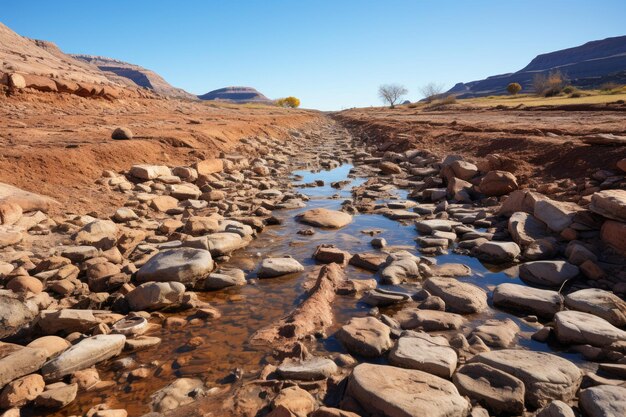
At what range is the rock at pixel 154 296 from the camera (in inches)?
149

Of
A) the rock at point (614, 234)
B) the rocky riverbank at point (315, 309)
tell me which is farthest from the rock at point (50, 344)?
the rock at point (614, 234)

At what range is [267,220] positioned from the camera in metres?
6.93

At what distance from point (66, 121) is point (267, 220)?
9.30 metres

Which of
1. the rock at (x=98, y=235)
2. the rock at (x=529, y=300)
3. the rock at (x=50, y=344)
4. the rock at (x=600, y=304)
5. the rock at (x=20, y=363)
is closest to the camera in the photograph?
the rock at (x=20, y=363)

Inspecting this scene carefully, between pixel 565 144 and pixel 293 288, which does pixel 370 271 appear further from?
pixel 565 144

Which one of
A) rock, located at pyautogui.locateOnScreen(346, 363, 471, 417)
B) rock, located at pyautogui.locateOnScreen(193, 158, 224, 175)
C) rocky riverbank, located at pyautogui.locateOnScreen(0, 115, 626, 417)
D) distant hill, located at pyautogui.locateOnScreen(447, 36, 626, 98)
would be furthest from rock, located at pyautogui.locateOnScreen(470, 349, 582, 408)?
distant hill, located at pyautogui.locateOnScreen(447, 36, 626, 98)

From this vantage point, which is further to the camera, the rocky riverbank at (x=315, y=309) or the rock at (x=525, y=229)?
the rock at (x=525, y=229)

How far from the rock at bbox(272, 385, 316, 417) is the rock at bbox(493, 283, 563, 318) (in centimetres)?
231

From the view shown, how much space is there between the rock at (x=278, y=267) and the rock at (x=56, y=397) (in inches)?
92.4

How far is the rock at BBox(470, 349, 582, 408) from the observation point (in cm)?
249

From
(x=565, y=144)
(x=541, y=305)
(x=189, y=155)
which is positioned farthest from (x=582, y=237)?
(x=189, y=155)

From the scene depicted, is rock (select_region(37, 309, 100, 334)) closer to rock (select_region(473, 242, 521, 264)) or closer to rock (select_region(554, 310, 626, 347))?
rock (select_region(554, 310, 626, 347))

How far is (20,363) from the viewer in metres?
2.67

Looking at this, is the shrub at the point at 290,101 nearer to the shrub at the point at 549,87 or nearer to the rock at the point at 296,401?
the shrub at the point at 549,87
